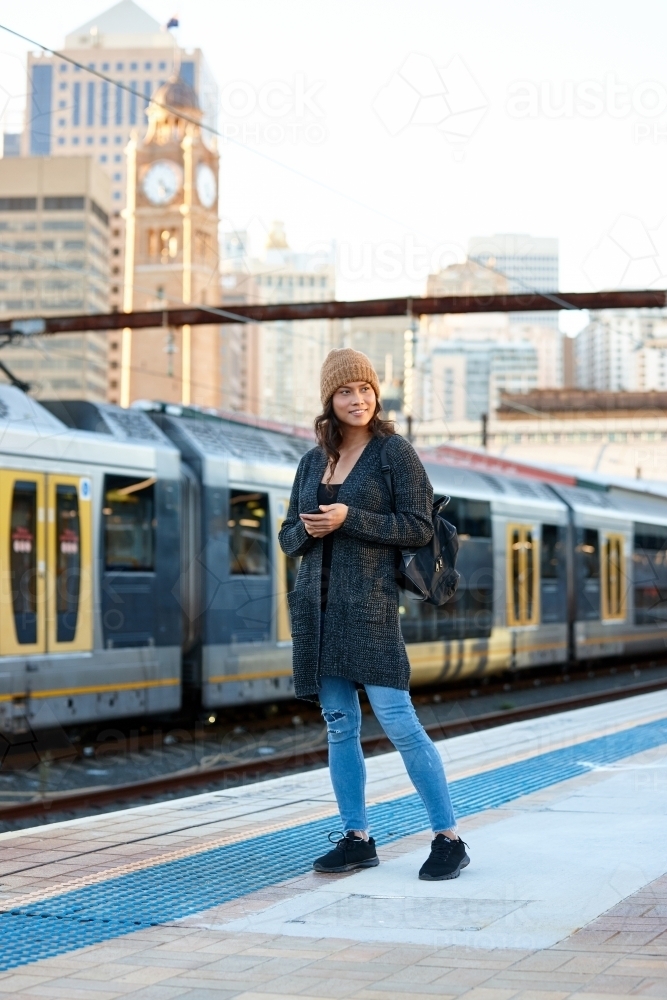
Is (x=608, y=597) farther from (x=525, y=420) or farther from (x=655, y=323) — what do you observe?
(x=525, y=420)

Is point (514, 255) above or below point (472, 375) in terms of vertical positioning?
below

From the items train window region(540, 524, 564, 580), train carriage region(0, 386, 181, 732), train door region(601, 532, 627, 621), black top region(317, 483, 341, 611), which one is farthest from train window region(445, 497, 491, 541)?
black top region(317, 483, 341, 611)

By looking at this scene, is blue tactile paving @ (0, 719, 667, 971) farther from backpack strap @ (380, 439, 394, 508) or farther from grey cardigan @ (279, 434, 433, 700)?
backpack strap @ (380, 439, 394, 508)

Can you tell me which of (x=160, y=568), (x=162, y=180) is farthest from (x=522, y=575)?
(x=162, y=180)

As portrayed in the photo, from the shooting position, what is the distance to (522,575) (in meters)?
20.8

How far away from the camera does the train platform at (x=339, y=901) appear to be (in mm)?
3756

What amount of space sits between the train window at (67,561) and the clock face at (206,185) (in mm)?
142647

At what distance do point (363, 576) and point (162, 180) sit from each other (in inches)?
6004

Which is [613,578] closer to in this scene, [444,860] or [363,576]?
[363,576]

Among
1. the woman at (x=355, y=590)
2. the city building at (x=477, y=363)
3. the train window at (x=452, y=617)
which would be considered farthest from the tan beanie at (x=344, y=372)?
the city building at (x=477, y=363)

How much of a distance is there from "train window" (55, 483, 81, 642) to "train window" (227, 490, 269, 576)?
95.9 inches

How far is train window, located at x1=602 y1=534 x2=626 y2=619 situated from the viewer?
23.5 meters

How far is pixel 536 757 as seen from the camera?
335 inches

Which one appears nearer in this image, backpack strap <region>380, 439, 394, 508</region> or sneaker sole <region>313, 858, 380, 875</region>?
sneaker sole <region>313, 858, 380, 875</region>
